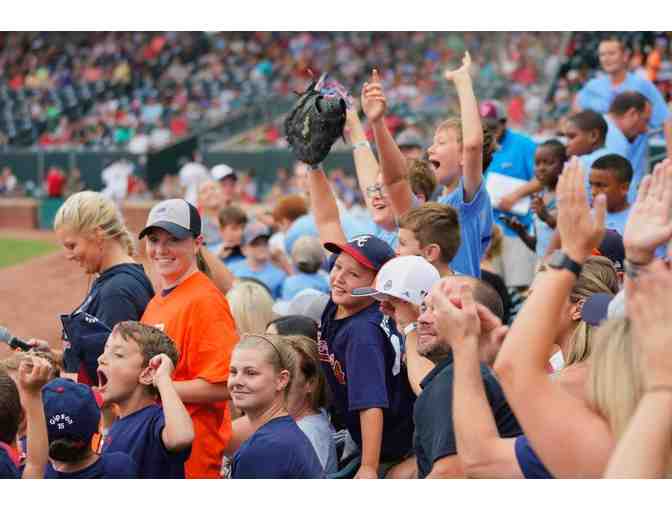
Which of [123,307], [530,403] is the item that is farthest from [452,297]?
[123,307]

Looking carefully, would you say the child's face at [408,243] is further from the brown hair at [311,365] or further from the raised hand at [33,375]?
the raised hand at [33,375]

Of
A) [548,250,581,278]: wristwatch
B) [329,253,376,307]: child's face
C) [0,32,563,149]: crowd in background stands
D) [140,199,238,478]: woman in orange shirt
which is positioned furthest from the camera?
[0,32,563,149]: crowd in background stands

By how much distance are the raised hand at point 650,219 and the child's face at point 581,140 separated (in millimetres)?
4278

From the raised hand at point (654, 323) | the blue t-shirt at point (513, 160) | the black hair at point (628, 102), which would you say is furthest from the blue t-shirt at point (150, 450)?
the black hair at point (628, 102)

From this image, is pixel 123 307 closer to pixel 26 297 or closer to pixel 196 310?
pixel 196 310

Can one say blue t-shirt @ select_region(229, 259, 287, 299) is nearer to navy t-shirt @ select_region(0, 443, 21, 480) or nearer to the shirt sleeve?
the shirt sleeve

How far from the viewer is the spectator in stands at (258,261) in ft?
25.1

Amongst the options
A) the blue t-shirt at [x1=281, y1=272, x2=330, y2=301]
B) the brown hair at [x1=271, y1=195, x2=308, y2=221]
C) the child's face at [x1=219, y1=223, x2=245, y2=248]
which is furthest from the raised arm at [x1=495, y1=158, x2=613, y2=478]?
the brown hair at [x1=271, y1=195, x2=308, y2=221]

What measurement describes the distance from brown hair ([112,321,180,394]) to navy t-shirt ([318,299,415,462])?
677 millimetres

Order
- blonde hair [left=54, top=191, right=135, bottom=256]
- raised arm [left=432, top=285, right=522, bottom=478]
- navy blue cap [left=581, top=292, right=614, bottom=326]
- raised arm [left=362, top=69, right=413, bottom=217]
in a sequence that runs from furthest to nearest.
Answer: raised arm [left=362, top=69, right=413, bottom=217] < blonde hair [left=54, top=191, right=135, bottom=256] < navy blue cap [left=581, top=292, right=614, bottom=326] < raised arm [left=432, top=285, right=522, bottom=478]

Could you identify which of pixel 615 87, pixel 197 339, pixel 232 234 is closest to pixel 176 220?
pixel 197 339

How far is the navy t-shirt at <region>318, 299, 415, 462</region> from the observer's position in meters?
4.31

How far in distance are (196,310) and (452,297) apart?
162 centimetres

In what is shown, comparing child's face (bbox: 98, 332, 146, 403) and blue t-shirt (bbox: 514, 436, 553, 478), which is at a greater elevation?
child's face (bbox: 98, 332, 146, 403)
